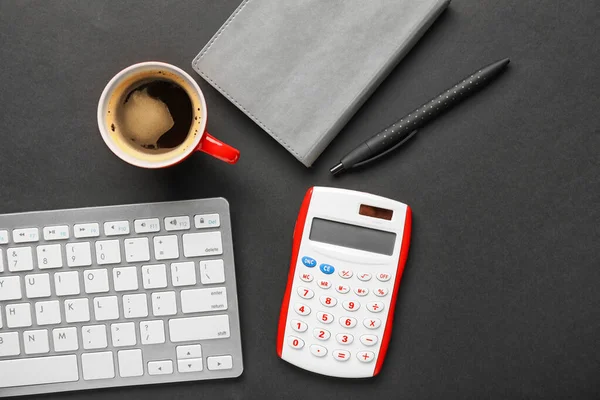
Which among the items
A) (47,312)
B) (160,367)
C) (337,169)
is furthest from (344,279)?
(47,312)

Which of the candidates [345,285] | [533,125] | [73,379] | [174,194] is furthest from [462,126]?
[73,379]

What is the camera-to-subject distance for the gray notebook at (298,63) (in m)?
0.62

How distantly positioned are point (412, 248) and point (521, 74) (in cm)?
24

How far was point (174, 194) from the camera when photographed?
2.08 feet

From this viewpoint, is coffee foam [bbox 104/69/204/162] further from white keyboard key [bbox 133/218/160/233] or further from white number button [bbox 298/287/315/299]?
white number button [bbox 298/287/315/299]

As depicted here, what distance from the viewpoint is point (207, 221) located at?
62 centimetres

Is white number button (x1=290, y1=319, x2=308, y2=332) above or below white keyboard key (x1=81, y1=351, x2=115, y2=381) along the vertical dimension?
above

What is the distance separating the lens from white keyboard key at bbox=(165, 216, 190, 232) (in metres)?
0.62

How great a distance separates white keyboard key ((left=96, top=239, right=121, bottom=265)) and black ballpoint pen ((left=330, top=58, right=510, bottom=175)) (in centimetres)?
26

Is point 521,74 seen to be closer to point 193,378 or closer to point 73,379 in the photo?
point 193,378

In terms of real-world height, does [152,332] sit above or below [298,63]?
below

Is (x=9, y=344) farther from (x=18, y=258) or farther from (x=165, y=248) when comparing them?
(x=165, y=248)

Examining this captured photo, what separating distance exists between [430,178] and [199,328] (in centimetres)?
32

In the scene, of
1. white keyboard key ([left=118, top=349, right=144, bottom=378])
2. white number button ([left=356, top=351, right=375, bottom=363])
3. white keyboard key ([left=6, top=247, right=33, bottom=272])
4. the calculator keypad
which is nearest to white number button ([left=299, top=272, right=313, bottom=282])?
the calculator keypad
